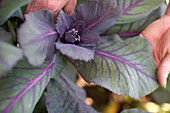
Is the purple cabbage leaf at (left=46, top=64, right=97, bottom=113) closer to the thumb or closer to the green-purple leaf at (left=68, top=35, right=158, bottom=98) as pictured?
the green-purple leaf at (left=68, top=35, right=158, bottom=98)

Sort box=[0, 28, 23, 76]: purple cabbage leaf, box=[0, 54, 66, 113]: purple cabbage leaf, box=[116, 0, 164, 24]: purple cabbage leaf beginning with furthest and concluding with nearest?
box=[116, 0, 164, 24]: purple cabbage leaf < box=[0, 54, 66, 113]: purple cabbage leaf < box=[0, 28, 23, 76]: purple cabbage leaf

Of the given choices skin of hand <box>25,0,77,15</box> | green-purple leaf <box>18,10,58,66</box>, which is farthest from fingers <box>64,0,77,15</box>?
green-purple leaf <box>18,10,58,66</box>

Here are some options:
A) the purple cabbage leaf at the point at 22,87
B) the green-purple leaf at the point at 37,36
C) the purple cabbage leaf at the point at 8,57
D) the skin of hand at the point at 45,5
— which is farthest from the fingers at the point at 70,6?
the purple cabbage leaf at the point at 8,57

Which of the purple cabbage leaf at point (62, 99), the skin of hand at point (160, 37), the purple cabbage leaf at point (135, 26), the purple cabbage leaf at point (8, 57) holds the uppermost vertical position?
the purple cabbage leaf at point (8, 57)

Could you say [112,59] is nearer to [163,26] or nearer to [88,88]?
[163,26]

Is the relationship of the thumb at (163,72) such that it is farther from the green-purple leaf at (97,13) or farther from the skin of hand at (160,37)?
the green-purple leaf at (97,13)

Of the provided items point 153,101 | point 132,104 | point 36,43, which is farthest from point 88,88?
point 36,43
